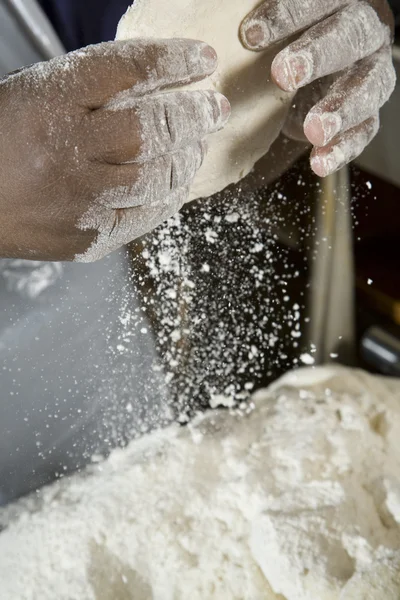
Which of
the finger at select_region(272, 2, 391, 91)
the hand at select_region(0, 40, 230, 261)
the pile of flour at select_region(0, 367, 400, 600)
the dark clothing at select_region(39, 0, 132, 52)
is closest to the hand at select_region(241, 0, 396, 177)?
the finger at select_region(272, 2, 391, 91)

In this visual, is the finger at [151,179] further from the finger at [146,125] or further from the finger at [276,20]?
the finger at [276,20]

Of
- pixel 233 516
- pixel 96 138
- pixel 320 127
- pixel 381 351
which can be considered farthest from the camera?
pixel 381 351

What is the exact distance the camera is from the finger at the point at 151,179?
1.81ft

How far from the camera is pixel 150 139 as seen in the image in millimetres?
538

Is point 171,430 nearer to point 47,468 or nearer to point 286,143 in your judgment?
point 47,468

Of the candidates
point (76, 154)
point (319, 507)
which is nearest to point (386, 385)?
point (319, 507)

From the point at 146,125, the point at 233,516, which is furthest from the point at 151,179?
the point at 233,516

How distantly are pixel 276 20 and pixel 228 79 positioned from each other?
0.32 ft

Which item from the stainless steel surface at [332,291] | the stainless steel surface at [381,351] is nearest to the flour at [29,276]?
the stainless steel surface at [332,291]

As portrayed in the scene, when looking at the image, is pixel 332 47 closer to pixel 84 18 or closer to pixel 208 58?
pixel 208 58

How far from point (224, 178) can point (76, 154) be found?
0.35 metres

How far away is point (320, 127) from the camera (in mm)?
642

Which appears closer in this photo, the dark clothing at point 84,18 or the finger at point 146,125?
the finger at point 146,125

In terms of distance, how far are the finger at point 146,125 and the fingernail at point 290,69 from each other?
112mm
